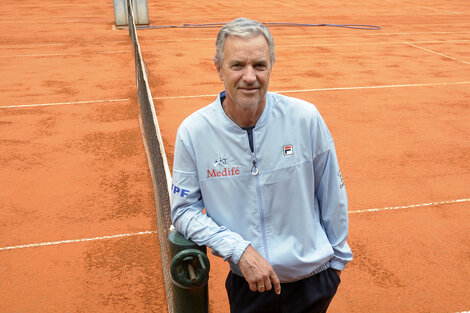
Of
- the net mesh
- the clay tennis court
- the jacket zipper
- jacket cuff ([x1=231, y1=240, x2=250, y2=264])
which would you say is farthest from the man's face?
the clay tennis court

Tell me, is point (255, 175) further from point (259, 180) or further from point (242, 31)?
point (242, 31)

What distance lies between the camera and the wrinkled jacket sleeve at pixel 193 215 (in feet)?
7.55

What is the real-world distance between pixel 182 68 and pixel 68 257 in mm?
8662

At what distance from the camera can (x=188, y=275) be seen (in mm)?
2160

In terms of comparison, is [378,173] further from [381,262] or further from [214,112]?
[214,112]

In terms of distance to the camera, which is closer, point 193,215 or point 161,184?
point 193,215

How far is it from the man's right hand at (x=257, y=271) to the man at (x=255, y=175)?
0.4 inches

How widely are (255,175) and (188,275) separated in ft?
1.72

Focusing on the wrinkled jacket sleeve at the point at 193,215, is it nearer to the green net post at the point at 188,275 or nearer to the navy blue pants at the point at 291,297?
the green net post at the point at 188,275

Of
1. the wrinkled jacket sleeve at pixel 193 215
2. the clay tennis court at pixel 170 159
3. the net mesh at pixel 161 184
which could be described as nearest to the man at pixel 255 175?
the wrinkled jacket sleeve at pixel 193 215

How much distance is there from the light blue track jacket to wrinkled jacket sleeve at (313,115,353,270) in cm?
4

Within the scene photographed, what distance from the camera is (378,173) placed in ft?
22.7

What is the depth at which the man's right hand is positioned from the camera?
2.27 m

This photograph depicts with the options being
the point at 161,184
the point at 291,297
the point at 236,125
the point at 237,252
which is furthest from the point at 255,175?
the point at 161,184
